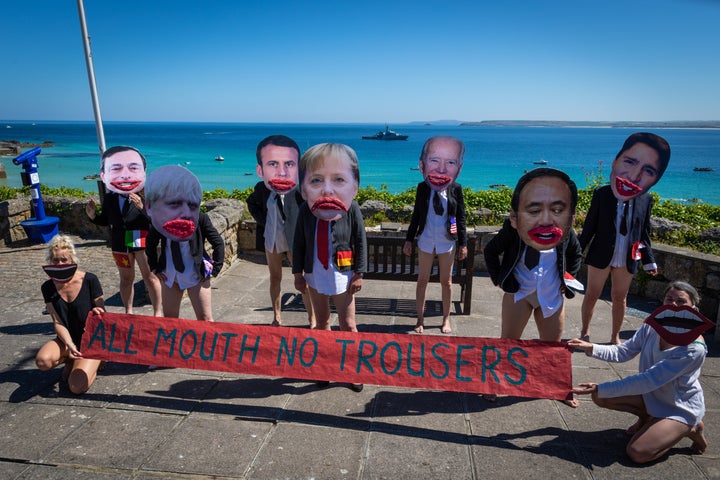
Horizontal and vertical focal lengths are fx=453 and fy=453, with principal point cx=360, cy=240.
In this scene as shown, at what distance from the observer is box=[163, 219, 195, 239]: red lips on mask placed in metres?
4.09

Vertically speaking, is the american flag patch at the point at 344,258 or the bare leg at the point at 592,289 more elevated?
the american flag patch at the point at 344,258

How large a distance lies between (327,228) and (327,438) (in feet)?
5.55

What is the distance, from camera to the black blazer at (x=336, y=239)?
3975 mm

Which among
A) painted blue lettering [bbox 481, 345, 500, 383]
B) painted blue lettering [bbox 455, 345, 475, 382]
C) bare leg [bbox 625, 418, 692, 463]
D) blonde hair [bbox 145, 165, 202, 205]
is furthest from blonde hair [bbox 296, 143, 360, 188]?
bare leg [bbox 625, 418, 692, 463]

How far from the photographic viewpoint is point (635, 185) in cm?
436

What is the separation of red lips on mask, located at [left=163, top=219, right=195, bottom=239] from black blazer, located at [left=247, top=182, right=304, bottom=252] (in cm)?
87

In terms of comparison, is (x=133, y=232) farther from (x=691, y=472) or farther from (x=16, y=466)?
(x=691, y=472)

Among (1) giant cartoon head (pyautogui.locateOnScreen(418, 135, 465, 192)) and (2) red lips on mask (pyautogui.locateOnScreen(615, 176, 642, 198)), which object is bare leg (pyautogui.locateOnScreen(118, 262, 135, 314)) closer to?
(1) giant cartoon head (pyautogui.locateOnScreen(418, 135, 465, 192))

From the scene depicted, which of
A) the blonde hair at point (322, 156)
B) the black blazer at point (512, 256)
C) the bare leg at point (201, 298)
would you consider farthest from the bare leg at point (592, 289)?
the bare leg at point (201, 298)

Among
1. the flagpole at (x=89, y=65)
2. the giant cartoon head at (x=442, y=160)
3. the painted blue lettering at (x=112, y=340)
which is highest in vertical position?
the flagpole at (x=89, y=65)

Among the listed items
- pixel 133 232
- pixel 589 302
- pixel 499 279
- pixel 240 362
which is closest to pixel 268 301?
pixel 133 232

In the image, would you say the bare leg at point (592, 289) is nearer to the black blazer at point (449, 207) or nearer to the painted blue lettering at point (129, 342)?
the black blazer at point (449, 207)

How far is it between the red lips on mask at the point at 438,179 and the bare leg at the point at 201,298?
97.0 inches

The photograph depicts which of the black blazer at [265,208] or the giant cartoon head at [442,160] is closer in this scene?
the giant cartoon head at [442,160]
